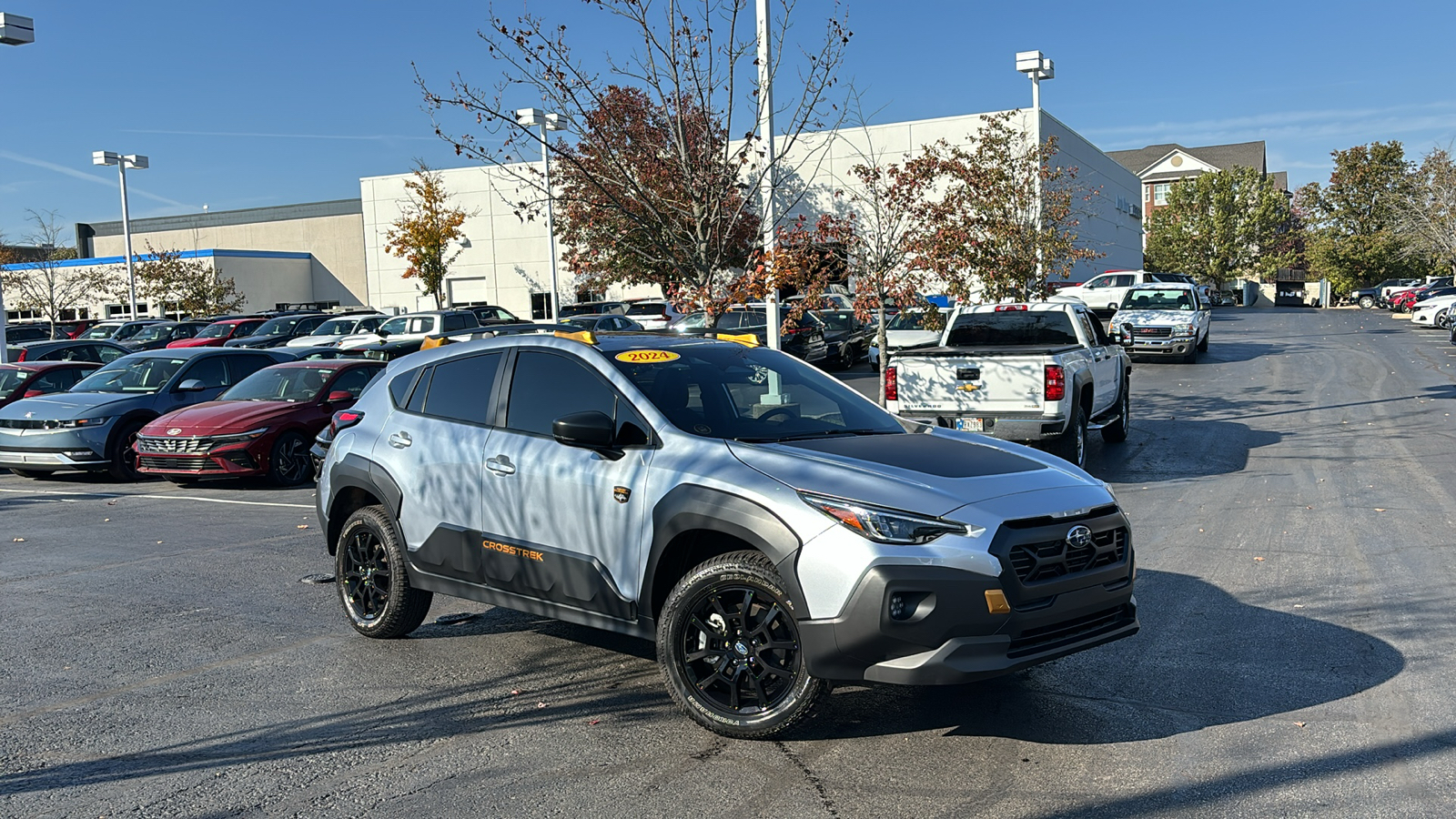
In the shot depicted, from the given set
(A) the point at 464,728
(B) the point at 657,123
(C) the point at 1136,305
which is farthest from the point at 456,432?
(C) the point at 1136,305

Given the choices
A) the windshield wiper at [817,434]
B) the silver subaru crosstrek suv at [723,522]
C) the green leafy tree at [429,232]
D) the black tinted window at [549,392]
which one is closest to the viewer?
the silver subaru crosstrek suv at [723,522]

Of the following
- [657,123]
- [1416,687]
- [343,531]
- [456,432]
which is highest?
[657,123]

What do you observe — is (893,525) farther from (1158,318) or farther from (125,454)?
(1158,318)

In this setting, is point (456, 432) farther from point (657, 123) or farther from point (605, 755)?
point (657, 123)

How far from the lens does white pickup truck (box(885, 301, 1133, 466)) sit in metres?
12.3

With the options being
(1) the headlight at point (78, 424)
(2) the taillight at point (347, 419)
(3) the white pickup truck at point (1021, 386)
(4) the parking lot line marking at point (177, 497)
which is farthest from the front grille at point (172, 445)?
(3) the white pickup truck at point (1021, 386)

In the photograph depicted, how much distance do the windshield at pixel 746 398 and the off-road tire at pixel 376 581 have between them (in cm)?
182

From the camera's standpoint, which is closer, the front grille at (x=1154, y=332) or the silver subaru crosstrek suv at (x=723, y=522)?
the silver subaru crosstrek suv at (x=723, y=522)

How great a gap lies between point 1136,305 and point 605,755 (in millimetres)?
25973

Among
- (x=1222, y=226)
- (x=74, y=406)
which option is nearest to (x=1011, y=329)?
(x=74, y=406)

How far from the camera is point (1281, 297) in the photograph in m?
83.5

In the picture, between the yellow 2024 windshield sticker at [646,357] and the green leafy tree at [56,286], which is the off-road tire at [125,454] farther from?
the green leafy tree at [56,286]

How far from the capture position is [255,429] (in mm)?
14008

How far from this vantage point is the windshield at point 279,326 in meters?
35.2
